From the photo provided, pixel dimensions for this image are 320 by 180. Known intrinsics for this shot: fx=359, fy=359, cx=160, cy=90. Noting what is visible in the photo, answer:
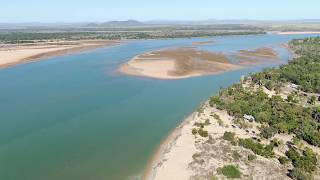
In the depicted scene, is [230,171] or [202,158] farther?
[202,158]

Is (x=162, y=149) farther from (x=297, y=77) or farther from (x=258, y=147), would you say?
(x=297, y=77)

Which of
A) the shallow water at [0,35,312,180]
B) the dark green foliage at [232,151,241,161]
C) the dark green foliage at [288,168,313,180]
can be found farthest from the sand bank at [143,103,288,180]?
the shallow water at [0,35,312,180]

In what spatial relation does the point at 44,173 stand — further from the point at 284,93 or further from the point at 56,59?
the point at 56,59

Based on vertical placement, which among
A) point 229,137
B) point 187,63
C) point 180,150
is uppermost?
point 187,63

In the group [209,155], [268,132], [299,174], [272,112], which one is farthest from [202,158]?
[272,112]

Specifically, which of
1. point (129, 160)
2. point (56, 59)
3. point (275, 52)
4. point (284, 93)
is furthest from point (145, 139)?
point (275, 52)

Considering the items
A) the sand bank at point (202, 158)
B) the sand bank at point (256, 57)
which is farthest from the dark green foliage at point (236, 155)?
the sand bank at point (256, 57)

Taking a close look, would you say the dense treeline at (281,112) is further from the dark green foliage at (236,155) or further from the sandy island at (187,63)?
the sandy island at (187,63)
